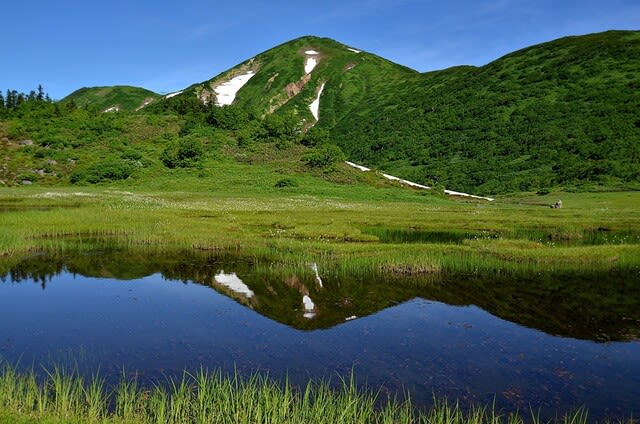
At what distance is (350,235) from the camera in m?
38.1

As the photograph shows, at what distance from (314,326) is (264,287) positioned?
5827 millimetres

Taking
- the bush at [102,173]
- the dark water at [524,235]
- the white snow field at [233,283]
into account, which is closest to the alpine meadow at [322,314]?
the white snow field at [233,283]

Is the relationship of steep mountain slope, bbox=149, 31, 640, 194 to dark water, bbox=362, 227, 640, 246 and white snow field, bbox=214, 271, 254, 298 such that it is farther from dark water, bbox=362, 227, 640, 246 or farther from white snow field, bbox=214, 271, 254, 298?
white snow field, bbox=214, 271, 254, 298

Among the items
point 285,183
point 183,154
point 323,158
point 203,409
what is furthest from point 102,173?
point 203,409

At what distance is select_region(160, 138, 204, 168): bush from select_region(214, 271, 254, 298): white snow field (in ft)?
264

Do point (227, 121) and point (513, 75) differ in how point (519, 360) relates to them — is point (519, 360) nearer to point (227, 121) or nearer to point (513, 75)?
point (227, 121)

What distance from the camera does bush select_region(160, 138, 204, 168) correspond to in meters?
104

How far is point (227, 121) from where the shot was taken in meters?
132

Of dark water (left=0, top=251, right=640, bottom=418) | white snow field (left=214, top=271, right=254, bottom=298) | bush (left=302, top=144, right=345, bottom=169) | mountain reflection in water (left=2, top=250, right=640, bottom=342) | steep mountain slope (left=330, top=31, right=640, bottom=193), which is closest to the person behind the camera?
dark water (left=0, top=251, right=640, bottom=418)

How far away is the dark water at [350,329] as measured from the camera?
46.6ft

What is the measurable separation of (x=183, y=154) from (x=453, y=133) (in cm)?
9575

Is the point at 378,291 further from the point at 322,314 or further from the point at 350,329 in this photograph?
the point at 350,329

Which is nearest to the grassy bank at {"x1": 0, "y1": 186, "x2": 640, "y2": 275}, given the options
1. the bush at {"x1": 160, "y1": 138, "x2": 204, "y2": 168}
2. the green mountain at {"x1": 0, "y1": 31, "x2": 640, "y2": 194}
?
the bush at {"x1": 160, "y1": 138, "x2": 204, "y2": 168}

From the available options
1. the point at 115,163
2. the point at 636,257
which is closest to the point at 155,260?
the point at 636,257
